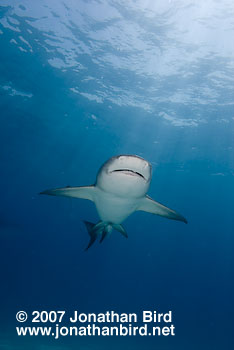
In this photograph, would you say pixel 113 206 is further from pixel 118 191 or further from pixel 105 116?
pixel 105 116

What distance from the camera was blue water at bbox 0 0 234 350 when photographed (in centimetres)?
1338

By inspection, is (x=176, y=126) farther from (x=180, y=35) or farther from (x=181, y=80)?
(x=180, y=35)

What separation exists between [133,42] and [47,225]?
3349cm

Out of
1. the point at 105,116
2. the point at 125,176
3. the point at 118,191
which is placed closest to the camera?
the point at 125,176

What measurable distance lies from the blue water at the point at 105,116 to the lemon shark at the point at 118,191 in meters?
11.1

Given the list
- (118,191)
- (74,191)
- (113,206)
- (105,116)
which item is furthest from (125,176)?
(105,116)

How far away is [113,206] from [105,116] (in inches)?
630

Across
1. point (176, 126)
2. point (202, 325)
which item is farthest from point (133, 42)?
point (202, 325)

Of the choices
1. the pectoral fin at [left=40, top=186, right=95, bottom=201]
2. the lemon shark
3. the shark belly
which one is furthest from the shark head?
the pectoral fin at [left=40, top=186, right=95, bottom=201]

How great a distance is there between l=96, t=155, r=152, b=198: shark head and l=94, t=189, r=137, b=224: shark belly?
29 cm

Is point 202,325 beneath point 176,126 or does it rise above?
beneath

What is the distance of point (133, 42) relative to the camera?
47.2ft

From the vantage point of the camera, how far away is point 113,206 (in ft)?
19.1

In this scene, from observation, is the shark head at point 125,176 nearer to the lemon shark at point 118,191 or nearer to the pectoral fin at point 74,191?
the lemon shark at point 118,191
